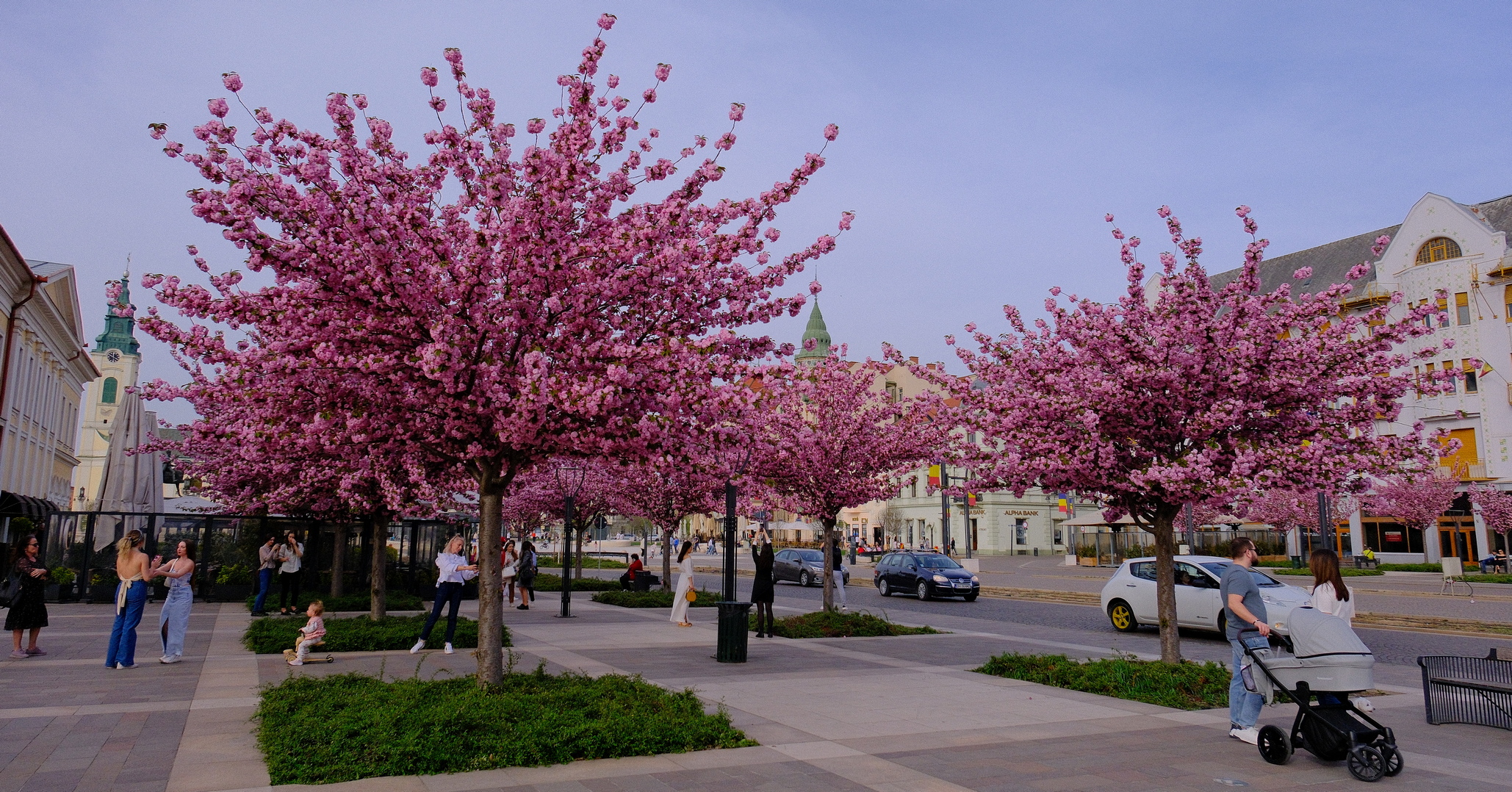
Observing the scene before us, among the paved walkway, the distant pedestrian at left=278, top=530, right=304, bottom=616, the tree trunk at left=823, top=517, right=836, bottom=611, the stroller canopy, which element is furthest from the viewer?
the distant pedestrian at left=278, top=530, right=304, bottom=616

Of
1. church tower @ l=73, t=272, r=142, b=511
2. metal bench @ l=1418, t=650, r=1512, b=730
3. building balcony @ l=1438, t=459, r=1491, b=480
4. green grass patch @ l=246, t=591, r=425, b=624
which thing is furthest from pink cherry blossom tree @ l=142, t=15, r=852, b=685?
church tower @ l=73, t=272, r=142, b=511

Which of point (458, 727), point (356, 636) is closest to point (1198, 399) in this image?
point (458, 727)

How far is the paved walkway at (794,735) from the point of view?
21.2ft

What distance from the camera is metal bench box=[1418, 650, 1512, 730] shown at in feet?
28.1

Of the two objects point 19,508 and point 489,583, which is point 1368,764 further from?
point 19,508

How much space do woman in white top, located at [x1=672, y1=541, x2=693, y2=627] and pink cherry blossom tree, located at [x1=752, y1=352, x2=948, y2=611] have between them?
7.07 feet

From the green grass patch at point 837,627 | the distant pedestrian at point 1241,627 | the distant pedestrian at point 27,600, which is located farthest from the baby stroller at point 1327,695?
the distant pedestrian at point 27,600

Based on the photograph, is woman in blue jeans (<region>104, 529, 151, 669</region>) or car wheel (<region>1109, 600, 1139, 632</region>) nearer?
woman in blue jeans (<region>104, 529, 151, 669</region>)

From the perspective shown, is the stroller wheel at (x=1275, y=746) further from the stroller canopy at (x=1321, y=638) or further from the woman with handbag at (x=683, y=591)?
the woman with handbag at (x=683, y=591)

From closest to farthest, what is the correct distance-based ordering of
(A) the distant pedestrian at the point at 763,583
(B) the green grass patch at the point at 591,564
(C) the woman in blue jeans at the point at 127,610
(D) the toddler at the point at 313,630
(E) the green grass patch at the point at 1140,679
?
1. (E) the green grass patch at the point at 1140,679
2. (C) the woman in blue jeans at the point at 127,610
3. (D) the toddler at the point at 313,630
4. (A) the distant pedestrian at the point at 763,583
5. (B) the green grass patch at the point at 591,564

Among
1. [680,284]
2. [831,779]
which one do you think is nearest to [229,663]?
[680,284]

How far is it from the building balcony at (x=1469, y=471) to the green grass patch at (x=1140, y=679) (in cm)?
4699

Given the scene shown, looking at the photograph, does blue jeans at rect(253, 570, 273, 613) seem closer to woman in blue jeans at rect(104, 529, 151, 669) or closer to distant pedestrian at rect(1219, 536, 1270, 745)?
woman in blue jeans at rect(104, 529, 151, 669)

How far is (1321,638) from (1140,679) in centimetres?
374
